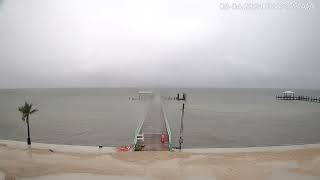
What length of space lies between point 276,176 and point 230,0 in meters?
4.96

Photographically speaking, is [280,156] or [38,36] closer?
[38,36]

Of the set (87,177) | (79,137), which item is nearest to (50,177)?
(87,177)

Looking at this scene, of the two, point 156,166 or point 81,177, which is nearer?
point 81,177

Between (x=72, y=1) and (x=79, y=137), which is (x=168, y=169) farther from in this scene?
(x=79, y=137)

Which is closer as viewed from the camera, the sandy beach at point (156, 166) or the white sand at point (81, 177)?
the white sand at point (81, 177)

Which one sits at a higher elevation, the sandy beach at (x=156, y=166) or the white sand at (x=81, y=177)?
the white sand at (x=81, y=177)

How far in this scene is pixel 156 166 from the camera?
8336mm

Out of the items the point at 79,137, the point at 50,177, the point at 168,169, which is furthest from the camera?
the point at 79,137

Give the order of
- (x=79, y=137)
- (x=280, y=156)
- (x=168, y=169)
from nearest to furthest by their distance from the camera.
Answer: (x=168, y=169) → (x=280, y=156) → (x=79, y=137)

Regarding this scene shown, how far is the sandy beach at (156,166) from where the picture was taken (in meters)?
7.16

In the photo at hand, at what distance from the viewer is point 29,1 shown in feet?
22.7

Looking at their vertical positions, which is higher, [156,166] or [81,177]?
[81,177]

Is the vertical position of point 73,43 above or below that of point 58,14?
below

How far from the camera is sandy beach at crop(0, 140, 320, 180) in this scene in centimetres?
716
